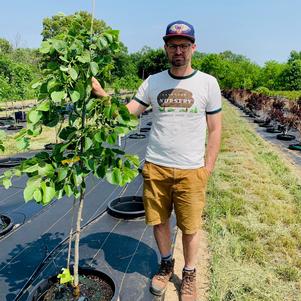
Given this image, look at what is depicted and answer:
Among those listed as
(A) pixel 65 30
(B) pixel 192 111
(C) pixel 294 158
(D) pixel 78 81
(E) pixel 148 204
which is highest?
(A) pixel 65 30

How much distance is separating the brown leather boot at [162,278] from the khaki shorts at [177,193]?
1.24ft

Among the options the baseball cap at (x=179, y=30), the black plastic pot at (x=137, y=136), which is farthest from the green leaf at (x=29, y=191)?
the black plastic pot at (x=137, y=136)

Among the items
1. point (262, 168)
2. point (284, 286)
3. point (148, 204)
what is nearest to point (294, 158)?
point (262, 168)

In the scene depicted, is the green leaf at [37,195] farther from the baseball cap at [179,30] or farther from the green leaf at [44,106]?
the baseball cap at [179,30]

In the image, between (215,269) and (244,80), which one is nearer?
(215,269)

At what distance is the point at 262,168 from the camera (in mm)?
6090

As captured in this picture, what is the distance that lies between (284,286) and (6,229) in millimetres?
2468

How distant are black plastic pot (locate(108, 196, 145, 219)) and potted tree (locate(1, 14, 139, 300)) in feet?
5.54

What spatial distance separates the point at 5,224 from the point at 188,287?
1915mm

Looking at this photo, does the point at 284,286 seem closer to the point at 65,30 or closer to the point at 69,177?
the point at 69,177

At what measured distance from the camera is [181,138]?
→ 2.10m

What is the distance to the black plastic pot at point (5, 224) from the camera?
119 inches

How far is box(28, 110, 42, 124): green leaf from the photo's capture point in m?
1.61

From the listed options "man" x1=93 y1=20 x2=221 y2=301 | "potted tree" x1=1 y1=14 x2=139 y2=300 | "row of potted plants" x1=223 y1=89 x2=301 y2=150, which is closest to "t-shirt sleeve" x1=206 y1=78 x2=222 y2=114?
"man" x1=93 y1=20 x2=221 y2=301
